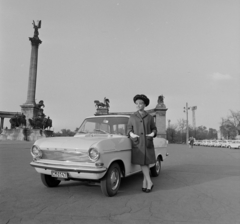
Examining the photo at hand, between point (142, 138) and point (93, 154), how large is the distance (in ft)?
3.76

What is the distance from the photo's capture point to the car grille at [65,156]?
3846 millimetres

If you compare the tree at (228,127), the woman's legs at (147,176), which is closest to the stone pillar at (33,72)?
the woman's legs at (147,176)

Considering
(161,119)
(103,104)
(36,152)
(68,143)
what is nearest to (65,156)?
(68,143)

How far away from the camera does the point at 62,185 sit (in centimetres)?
499

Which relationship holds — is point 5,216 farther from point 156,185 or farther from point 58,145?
point 156,185

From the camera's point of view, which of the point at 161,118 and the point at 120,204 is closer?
the point at 120,204

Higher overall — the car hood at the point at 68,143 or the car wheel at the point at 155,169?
the car hood at the point at 68,143

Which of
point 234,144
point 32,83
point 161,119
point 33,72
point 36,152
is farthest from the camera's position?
point 161,119

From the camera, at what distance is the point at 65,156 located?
398 centimetres

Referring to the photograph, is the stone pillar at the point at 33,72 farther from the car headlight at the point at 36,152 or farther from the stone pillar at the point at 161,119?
the car headlight at the point at 36,152

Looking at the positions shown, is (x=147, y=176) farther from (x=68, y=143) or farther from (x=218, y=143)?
(x=218, y=143)

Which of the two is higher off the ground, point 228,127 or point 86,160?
point 228,127

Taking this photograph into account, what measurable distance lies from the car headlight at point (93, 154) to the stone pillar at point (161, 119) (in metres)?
33.9

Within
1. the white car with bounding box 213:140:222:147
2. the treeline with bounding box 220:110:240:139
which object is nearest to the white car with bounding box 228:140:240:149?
the white car with bounding box 213:140:222:147
